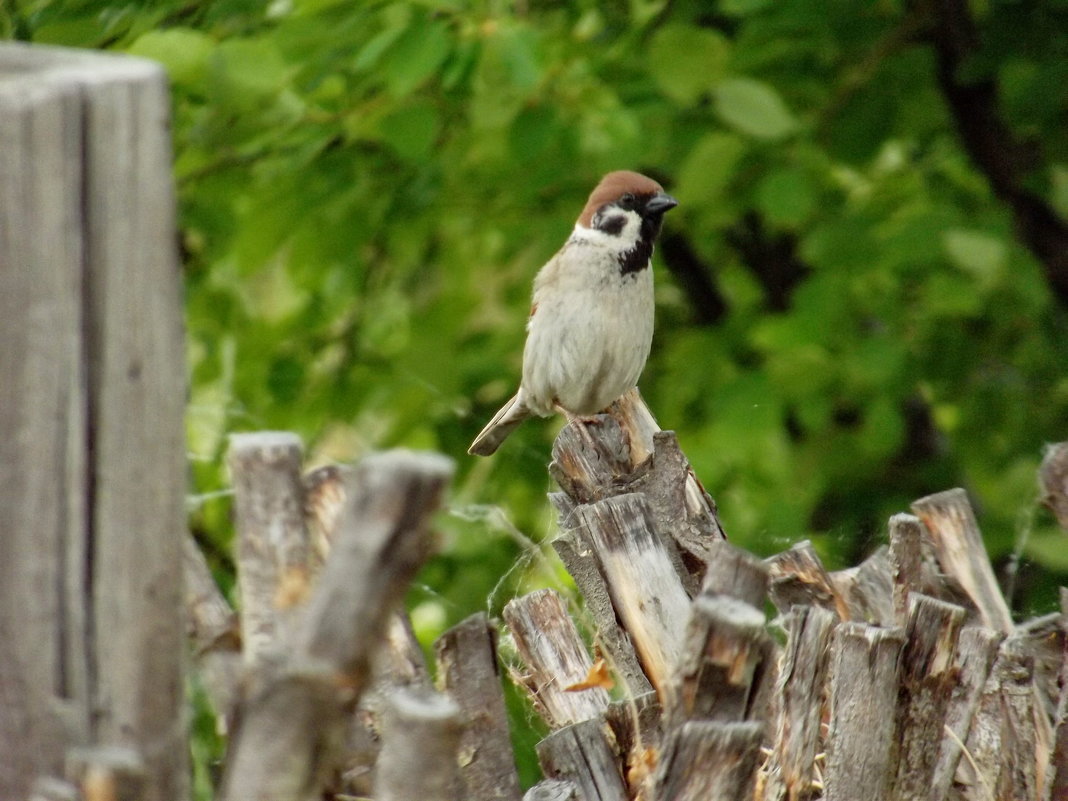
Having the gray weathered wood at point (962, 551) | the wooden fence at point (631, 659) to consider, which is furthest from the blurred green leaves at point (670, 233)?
the wooden fence at point (631, 659)

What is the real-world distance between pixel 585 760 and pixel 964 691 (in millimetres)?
474

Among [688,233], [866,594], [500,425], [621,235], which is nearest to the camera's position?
[866,594]

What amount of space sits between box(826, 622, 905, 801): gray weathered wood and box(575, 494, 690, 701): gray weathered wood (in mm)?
211

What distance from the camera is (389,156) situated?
11.5 feet

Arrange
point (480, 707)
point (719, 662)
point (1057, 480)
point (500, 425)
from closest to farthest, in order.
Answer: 1. point (719, 662)
2. point (480, 707)
3. point (1057, 480)
4. point (500, 425)

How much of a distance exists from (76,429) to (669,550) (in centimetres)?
96

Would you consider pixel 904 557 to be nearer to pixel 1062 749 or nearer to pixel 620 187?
pixel 1062 749

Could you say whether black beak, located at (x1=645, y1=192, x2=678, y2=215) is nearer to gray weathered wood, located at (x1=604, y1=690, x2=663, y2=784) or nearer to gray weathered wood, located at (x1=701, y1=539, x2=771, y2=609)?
gray weathered wood, located at (x1=604, y1=690, x2=663, y2=784)

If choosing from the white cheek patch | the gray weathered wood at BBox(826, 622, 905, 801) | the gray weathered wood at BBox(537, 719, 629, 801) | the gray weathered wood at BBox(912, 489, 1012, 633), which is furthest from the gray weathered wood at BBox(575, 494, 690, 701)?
the white cheek patch

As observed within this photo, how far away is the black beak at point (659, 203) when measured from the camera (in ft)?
10.0

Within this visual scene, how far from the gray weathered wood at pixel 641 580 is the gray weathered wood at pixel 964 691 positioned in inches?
13.1

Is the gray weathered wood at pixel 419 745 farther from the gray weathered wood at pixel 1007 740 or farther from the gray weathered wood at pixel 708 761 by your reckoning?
the gray weathered wood at pixel 1007 740

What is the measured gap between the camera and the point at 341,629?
0.85 metres

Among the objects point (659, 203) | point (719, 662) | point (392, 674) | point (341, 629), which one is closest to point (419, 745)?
point (341, 629)
